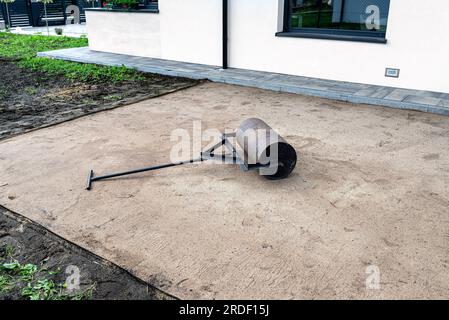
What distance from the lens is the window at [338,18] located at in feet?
22.2

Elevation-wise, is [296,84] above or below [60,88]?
above

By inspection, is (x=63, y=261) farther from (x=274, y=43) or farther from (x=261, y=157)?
(x=274, y=43)

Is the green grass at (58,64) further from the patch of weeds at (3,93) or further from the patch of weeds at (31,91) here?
the patch of weeds at (3,93)

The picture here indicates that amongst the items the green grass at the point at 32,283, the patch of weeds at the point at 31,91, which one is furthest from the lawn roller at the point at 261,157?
the patch of weeds at the point at 31,91

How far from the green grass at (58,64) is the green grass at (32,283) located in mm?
5609

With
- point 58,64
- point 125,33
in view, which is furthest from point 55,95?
point 125,33

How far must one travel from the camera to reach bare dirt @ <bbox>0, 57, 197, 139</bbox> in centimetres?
578

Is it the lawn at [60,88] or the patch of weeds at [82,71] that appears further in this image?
the patch of weeds at [82,71]

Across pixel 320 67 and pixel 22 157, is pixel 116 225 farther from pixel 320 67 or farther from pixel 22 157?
pixel 320 67

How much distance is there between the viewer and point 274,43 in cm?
764

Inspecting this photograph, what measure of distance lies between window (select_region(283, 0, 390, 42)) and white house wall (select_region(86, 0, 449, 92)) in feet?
0.72

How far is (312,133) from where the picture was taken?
5094mm

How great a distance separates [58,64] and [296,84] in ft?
17.7
